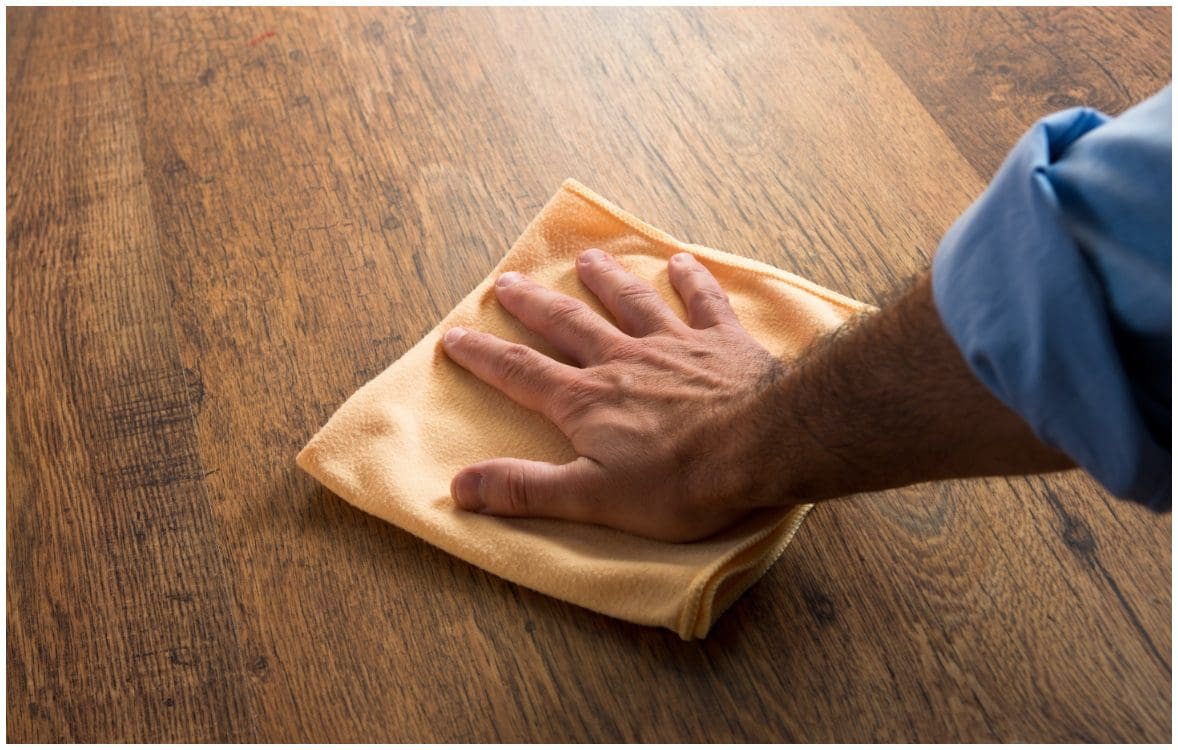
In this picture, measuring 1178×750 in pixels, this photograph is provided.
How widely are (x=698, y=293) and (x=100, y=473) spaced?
0.52 metres

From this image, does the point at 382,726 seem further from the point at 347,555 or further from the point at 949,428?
the point at 949,428

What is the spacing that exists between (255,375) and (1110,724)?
0.72 metres

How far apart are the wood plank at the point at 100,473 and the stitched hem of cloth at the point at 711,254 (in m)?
0.39

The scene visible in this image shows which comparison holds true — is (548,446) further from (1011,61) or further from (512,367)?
(1011,61)

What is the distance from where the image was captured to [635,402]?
817 millimetres

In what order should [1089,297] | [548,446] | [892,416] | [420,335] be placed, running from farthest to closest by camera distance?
[420,335] → [548,446] → [892,416] → [1089,297]

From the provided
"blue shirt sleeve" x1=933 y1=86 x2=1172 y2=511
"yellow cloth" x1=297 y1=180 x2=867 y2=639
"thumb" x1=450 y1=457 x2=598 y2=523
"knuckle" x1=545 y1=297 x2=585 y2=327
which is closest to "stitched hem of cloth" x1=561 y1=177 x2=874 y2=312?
"yellow cloth" x1=297 y1=180 x2=867 y2=639

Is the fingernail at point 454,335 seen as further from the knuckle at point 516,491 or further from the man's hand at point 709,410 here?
the knuckle at point 516,491

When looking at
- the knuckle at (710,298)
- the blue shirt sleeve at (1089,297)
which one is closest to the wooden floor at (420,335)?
the knuckle at (710,298)

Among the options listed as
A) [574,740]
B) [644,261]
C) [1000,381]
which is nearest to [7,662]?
[574,740]

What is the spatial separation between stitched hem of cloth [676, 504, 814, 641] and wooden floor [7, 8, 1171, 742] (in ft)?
0.06

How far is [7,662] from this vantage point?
779mm

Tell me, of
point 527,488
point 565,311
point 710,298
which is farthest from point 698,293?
point 527,488

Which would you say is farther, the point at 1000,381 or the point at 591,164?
the point at 591,164
